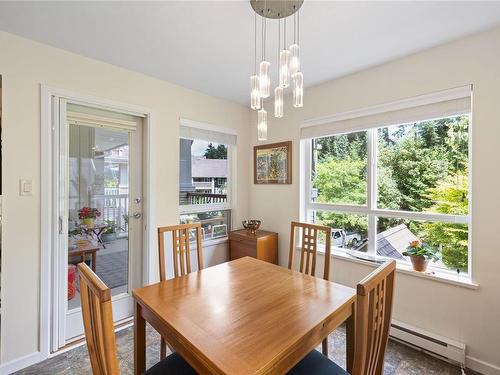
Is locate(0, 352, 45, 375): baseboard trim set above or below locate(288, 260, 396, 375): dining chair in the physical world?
Answer: below

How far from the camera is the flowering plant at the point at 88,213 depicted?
229 centimetres

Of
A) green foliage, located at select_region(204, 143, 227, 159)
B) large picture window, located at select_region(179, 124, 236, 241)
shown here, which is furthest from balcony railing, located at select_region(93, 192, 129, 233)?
→ green foliage, located at select_region(204, 143, 227, 159)

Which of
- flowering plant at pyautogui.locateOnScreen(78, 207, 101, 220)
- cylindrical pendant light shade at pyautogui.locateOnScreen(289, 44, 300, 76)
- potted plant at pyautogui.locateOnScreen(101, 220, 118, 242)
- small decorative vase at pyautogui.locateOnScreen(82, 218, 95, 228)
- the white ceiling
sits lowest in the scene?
potted plant at pyautogui.locateOnScreen(101, 220, 118, 242)

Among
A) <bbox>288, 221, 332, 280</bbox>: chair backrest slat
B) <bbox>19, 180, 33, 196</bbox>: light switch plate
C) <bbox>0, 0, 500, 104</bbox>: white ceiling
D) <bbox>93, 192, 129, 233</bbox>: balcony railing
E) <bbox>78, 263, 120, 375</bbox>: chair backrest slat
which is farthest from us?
<bbox>93, 192, 129, 233</bbox>: balcony railing

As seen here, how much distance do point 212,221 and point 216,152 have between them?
93cm

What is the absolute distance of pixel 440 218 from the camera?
83.4 inches

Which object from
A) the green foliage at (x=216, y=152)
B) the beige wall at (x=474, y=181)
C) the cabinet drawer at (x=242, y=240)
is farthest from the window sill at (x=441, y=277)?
the green foliage at (x=216, y=152)

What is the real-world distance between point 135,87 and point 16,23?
0.91 metres

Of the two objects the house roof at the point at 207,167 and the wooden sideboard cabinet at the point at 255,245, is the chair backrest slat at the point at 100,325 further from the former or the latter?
the house roof at the point at 207,167

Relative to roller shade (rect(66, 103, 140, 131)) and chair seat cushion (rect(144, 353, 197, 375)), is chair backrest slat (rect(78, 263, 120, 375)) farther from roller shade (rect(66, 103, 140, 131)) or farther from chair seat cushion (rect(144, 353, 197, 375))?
roller shade (rect(66, 103, 140, 131))

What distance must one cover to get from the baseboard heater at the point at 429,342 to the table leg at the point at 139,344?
204cm

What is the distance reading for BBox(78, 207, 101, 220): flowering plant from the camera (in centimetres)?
229

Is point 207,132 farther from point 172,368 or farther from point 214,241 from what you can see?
point 172,368

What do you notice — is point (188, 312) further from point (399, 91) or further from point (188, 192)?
point (399, 91)
